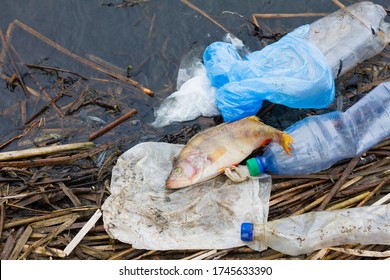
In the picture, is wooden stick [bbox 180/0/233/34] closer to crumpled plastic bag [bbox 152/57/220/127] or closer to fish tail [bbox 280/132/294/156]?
crumpled plastic bag [bbox 152/57/220/127]

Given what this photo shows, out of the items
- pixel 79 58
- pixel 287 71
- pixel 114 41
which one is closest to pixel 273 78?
pixel 287 71

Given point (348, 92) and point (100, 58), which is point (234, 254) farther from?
point (100, 58)

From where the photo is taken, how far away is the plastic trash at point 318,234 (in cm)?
363

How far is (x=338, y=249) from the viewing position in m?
3.60

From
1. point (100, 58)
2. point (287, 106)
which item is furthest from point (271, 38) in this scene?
point (100, 58)

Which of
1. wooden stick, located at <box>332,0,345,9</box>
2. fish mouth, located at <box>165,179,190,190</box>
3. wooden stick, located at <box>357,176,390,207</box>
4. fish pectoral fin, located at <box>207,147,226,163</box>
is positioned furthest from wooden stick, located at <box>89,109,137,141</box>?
wooden stick, located at <box>332,0,345,9</box>

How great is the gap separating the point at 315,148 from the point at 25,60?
2659 millimetres

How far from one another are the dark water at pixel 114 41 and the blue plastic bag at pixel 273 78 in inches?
14.8

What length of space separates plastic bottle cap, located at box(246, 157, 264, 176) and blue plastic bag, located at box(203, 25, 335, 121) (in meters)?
0.45

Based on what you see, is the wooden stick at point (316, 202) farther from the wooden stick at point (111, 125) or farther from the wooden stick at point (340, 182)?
the wooden stick at point (111, 125)

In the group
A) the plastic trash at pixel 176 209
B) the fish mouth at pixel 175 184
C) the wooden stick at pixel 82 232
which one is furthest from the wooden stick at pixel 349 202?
the wooden stick at pixel 82 232

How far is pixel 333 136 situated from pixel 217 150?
95 centimetres

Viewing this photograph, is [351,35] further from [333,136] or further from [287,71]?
[333,136]

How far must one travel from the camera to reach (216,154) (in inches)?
152
